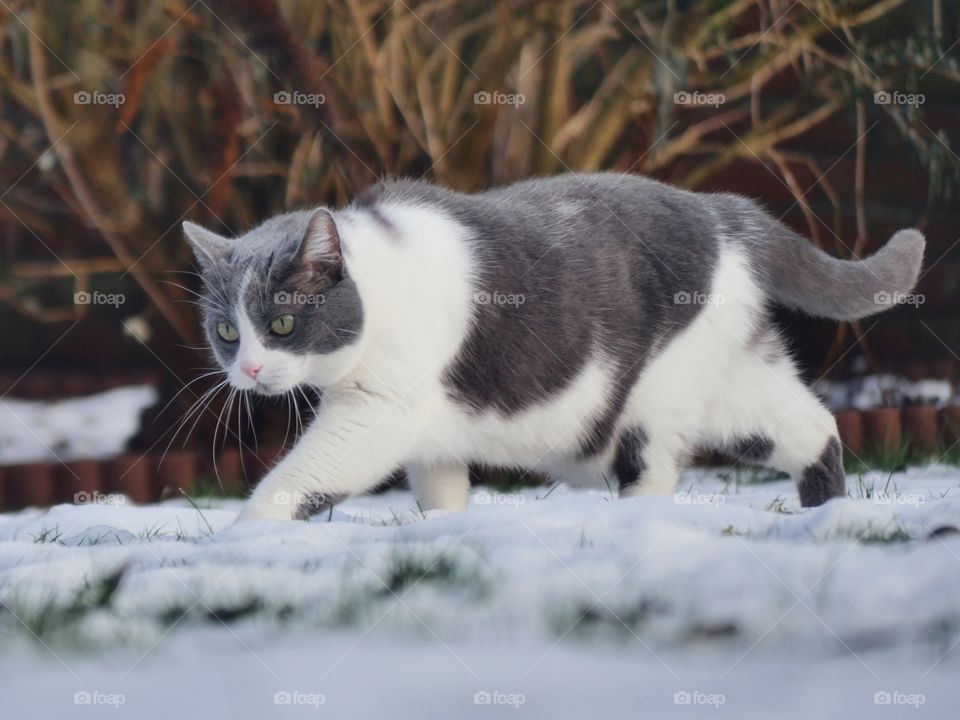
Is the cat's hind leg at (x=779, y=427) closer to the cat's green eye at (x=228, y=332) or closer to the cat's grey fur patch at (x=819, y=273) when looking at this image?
the cat's grey fur patch at (x=819, y=273)

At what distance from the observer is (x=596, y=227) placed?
2.53 m

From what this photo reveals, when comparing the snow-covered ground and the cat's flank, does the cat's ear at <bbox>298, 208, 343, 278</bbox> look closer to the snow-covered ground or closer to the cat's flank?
the cat's flank

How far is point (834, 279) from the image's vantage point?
258cm

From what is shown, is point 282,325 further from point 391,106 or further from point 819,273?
point 391,106

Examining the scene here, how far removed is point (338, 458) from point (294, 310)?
0.30 metres

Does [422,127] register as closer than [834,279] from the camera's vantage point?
No

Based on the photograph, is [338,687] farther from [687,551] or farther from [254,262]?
[254,262]

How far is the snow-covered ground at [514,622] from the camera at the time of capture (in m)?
1.61

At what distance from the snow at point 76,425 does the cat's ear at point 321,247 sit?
149cm

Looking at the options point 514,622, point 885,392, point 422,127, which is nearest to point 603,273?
point 514,622

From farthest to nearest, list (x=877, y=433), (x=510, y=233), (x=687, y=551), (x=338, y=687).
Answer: (x=877, y=433) < (x=510, y=233) < (x=687, y=551) < (x=338, y=687)

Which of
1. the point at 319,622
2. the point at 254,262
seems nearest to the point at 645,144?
the point at 254,262

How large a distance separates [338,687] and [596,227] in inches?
49.8

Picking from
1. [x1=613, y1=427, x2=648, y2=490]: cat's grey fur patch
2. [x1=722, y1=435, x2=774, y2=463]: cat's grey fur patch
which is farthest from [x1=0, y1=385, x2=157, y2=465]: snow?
[x1=722, y1=435, x2=774, y2=463]: cat's grey fur patch
